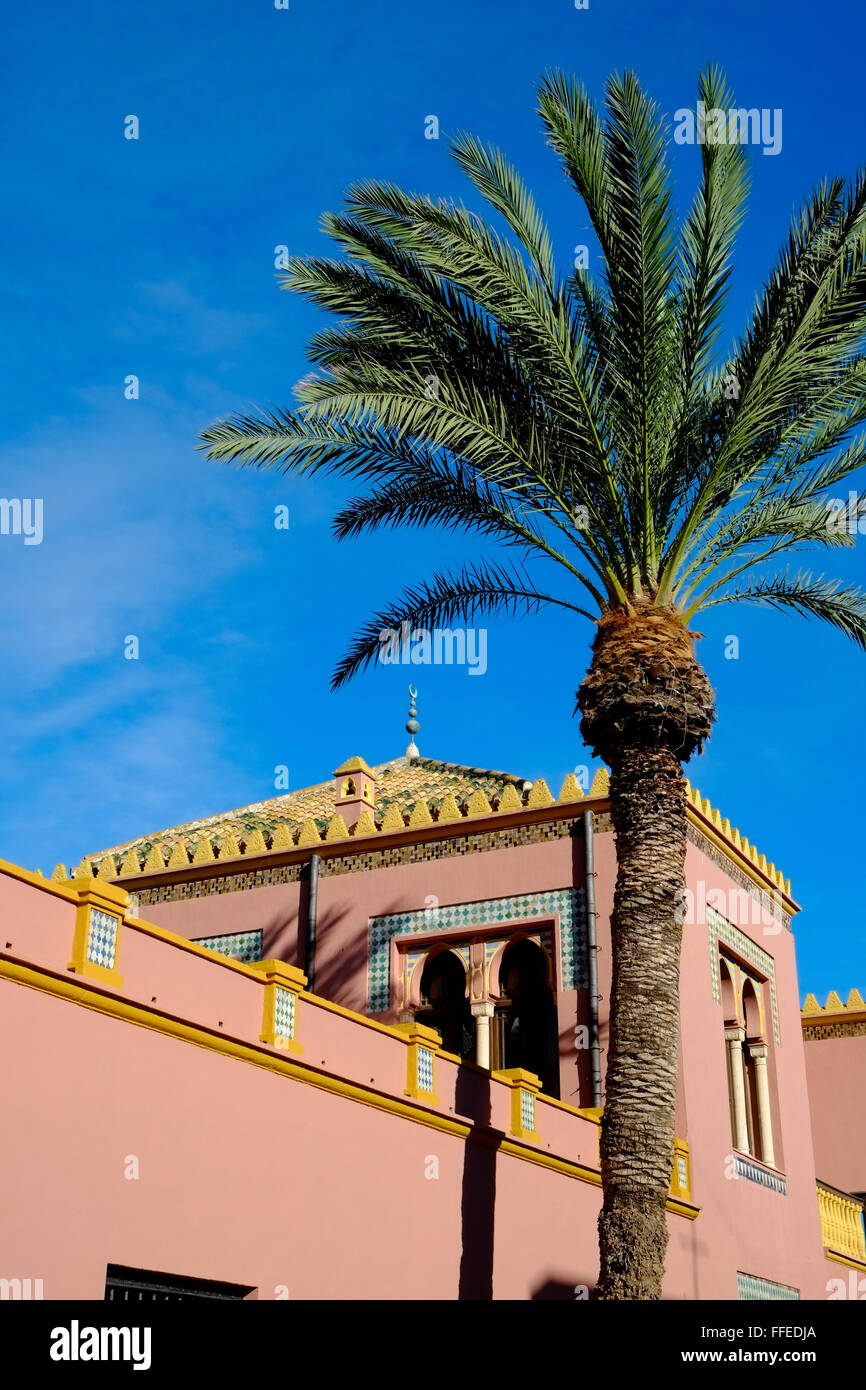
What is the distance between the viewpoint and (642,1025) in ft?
33.4

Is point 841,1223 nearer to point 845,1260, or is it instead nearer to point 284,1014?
point 845,1260

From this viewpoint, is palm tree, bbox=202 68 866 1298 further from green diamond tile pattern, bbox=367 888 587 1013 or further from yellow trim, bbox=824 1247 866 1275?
yellow trim, bbox=824 1247 866 1275

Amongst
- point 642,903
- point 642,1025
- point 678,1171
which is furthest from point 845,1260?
point 642,903

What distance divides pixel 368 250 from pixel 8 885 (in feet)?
19.8

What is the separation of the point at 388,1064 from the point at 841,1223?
1070 cm

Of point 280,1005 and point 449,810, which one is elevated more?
point 449,810

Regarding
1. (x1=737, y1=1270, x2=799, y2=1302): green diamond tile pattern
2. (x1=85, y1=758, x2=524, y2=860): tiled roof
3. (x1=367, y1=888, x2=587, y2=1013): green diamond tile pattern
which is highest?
(x1=85, y1=758, x2=524, y2=860): tiled roof

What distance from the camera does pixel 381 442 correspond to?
38.0 feet

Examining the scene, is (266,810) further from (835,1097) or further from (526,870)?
(835,1097)

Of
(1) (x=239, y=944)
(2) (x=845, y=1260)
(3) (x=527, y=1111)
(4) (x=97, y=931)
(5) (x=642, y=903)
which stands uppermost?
(1) (x=239, y=944)

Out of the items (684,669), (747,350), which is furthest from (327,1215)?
(747,350)

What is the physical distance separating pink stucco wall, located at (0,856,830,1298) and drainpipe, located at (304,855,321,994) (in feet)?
11.3

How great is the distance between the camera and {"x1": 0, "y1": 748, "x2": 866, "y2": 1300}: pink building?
800cm

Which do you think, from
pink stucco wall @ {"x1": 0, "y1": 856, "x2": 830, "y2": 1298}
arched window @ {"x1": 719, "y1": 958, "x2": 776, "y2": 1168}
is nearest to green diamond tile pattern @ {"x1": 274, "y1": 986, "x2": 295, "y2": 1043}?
pink stucco wall @ {"x1": 0, "y1": 856, "x2": 830, "y2": 1298}
